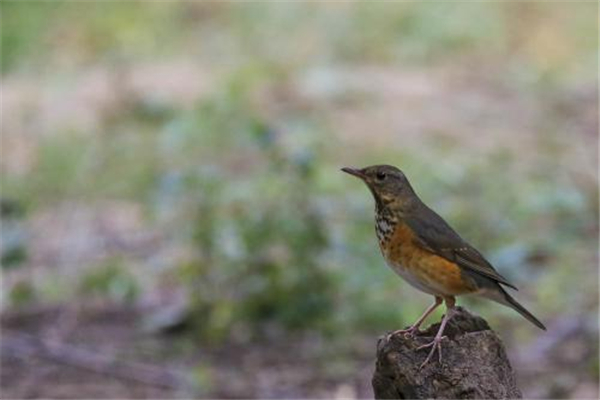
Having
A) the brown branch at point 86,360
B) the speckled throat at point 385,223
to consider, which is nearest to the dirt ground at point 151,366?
the brown branch at point 86,360

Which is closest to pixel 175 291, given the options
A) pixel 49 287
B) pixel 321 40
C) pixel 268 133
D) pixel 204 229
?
pixel 49 287

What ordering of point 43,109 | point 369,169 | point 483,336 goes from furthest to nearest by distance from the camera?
point 43,109
point 369,169
point 483,336

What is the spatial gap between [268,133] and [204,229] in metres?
0.77

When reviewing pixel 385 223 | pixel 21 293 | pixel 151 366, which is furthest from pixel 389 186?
pixel 21 293

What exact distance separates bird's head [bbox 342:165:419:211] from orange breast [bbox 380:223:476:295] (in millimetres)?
98

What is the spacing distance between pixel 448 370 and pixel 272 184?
169 inches

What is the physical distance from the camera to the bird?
14.3 feet

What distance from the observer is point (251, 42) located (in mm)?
16109

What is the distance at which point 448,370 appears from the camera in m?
3.89

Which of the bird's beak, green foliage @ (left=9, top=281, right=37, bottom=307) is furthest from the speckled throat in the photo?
green foliage @ (left=9, top=281, right=37, bottom=307)

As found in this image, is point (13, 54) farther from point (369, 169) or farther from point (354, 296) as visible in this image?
point (369, 169)

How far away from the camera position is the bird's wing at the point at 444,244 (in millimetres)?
4387

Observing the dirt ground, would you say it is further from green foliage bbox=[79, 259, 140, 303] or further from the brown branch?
green foliage bbox=[79, 259, 140, 303]

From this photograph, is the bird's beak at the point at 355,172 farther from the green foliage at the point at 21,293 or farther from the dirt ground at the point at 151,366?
the green foliage at the point at 21,293
